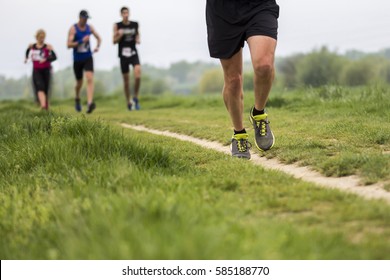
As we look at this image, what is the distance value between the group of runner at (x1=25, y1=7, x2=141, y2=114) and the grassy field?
7.60 meters

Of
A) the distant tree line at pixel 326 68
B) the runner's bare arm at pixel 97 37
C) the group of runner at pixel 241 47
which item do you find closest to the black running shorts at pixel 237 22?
the group of runner at pixel 241 47

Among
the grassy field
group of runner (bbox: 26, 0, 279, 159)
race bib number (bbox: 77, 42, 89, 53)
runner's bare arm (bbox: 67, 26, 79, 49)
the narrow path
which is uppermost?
runner's bare arm (bbox: 67, 26, 79, 49)

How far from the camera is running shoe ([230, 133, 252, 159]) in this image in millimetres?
5827

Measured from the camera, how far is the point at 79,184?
397cm

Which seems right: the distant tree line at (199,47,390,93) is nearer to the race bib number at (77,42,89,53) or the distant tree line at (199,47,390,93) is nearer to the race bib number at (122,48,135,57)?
the race bib number at (122,48,135,57)

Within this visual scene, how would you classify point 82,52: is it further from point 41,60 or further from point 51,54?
point 41,60

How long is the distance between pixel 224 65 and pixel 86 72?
30.3 ft

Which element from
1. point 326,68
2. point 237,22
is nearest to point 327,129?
point 237,22

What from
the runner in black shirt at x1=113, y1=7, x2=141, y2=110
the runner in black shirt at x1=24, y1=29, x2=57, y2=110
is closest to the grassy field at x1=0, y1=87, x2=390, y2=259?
the runner in black shirt at x1=24, y1=29, x2=57, y2=110

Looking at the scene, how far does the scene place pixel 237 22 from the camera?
5512mm

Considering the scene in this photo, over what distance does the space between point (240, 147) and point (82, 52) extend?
31.0 ft

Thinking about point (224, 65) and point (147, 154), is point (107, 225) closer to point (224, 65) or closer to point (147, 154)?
point (147, 154)

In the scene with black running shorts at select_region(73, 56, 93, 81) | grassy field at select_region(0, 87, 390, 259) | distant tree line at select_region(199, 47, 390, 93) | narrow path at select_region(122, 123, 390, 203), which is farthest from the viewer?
distant tree line at select_region(199, 47, 390, 93)
